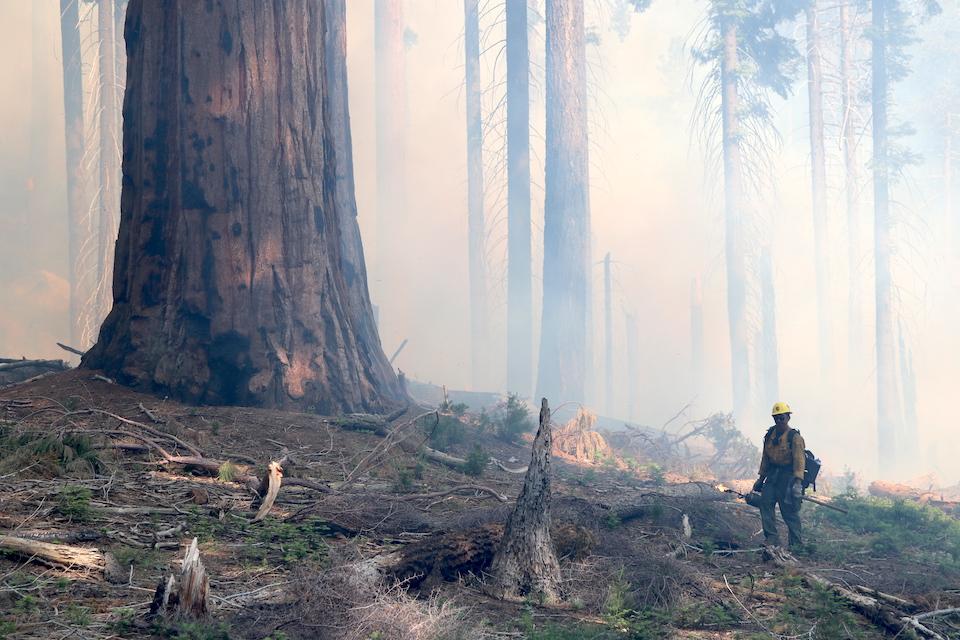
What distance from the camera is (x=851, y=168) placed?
114ft

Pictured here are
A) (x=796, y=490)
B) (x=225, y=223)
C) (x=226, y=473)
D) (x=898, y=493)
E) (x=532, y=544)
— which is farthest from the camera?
(x=898, y=493)

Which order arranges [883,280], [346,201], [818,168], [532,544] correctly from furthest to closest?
[818,168]
[883,280]
[346,201]
[532,544]

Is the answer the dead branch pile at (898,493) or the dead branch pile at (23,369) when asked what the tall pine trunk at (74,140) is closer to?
the dead branch pile at (23,369)

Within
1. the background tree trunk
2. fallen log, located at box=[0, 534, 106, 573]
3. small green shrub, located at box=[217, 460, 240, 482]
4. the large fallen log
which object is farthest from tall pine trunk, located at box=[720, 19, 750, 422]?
fallen log, located at box=[0, 534, 106, 573]

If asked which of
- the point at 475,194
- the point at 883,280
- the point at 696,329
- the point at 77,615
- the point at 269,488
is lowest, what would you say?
the point at 77,615

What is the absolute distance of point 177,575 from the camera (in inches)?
190

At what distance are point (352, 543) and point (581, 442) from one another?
898cm

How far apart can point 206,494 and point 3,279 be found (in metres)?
36.2

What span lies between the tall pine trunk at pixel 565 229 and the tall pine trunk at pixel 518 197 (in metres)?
3.51

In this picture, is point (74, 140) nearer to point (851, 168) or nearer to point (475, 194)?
point (475, 194)

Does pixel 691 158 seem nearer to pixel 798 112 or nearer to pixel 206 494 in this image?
pixel 798 112

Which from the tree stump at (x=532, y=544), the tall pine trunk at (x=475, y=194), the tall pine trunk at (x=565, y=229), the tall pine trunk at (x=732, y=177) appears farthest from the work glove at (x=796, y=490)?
the tall pine trunk at (x=475, y=194)

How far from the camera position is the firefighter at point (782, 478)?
9156 millimetres

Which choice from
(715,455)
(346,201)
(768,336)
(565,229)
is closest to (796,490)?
(346,201)
